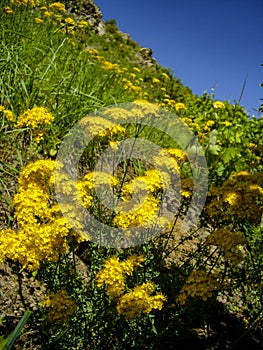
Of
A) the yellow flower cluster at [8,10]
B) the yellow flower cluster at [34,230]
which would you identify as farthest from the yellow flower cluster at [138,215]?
the yellow flower cluster at [8,10]

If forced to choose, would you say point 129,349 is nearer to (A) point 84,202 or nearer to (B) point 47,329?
(B) point 47,329

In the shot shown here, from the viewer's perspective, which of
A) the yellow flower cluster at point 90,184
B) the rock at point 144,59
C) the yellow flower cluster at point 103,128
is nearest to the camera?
the yellow flower cluster at point 90,184

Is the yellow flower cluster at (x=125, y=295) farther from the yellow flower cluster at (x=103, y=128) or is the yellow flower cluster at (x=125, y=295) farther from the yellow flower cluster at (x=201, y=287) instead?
the yellow flower cluster at (x=103, y=128)

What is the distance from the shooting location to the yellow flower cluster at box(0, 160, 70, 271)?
137 cm

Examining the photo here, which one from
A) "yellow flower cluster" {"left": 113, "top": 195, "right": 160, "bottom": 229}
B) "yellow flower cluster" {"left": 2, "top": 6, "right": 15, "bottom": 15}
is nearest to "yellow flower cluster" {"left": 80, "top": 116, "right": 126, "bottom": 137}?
"yellow flower cluster" {"left": 113, "top": 195, "right": 160, "bottom": 229}

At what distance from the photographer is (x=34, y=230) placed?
4.63 feet

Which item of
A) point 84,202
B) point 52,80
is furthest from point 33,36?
point 84,202

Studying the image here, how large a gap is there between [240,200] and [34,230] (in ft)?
3.45

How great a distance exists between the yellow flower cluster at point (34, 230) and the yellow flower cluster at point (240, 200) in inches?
33.9

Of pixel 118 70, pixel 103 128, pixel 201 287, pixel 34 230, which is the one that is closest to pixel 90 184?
pixel 34 230

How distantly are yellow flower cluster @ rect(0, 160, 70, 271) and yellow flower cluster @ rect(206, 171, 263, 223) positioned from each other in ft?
2.83

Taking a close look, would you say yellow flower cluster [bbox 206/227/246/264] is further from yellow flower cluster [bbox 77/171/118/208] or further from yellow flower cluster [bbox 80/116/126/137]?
yellow flower cluster [bbox 80/116/126/137]

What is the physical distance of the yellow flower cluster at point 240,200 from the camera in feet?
6.07

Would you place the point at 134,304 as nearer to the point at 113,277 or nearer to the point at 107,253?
the point at 113,277
